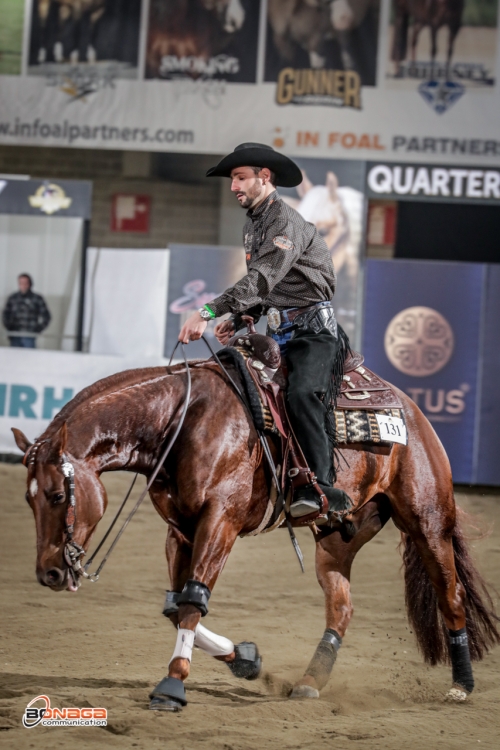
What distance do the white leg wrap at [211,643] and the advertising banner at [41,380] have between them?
24.8 ft

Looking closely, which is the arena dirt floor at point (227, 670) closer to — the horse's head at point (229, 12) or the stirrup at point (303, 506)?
the stirrup at point (303, 506)

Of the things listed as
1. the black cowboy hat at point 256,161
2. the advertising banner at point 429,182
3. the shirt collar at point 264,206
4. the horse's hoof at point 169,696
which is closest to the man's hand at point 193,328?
the shirt collar at point 264,206

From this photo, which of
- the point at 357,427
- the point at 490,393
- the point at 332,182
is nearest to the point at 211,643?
the point at 357,427

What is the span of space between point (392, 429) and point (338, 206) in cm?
731

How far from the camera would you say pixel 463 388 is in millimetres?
11375

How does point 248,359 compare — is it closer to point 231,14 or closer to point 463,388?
point 463,388

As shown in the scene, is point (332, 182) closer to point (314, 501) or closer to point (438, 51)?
point (438, 51)

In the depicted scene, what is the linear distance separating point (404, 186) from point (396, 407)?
7388mm

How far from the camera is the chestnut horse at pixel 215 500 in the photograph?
369 cm

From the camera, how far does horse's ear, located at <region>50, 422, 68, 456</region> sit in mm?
3570

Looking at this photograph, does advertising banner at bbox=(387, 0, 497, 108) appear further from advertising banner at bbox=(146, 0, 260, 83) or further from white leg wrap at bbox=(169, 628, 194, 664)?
white leg wrap at bbox=(169, 628, 194, 664)

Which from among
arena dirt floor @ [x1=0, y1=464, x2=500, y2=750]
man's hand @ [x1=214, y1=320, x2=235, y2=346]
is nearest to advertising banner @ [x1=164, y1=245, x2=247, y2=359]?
arena dirt floor @ [x1=0, y1=464, x2=500, y2=750]
